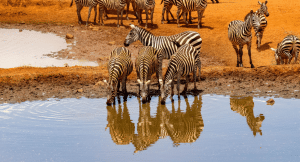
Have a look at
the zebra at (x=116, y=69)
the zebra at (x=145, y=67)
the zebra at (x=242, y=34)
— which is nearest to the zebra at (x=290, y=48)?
the zebra at (x=242, y=34)

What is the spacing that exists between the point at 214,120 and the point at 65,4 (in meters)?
23.4

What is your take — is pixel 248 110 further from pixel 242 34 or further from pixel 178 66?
pixel 242 34

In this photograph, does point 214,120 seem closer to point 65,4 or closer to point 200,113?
point 200,113

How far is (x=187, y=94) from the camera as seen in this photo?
1202 cm

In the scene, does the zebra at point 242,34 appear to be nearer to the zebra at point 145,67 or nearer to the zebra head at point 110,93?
the zebra at point 145,67

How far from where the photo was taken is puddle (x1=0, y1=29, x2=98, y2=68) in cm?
1686

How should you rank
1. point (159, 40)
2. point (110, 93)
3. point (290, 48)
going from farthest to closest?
point (290, 48), point (159, 40), point (110, 93)

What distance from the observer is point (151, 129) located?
860 centimetres

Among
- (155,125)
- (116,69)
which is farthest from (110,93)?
(155,125)

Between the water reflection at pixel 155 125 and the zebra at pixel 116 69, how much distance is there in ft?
1.38

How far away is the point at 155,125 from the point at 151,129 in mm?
325

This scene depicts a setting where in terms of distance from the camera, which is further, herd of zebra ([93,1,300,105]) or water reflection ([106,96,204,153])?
herd of zebra ([93,1,300,105])

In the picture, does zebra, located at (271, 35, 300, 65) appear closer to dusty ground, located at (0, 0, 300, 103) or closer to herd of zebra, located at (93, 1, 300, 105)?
herd of zebra, located at (93, 1, 300, 105)

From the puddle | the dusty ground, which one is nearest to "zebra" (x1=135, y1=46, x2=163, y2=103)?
the dusty ground
